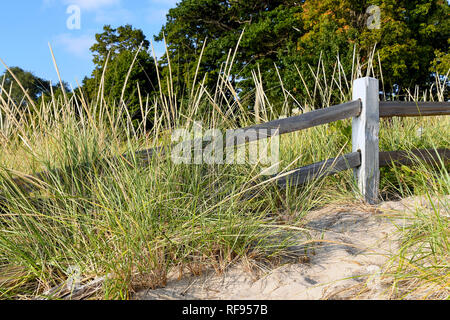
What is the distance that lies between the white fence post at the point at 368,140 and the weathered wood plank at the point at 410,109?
0.12 meters

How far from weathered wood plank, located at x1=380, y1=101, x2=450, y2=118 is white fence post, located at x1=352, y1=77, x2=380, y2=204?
117 mm

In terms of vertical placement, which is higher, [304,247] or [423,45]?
[423,45]

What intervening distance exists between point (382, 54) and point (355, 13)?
2.98 meters

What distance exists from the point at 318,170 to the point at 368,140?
70 cm

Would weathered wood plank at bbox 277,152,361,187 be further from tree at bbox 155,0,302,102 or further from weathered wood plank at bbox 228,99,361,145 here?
tree at bbox 155,0,302,102

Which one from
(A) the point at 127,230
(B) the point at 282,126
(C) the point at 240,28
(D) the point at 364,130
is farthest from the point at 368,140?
(C) the point at 240,28

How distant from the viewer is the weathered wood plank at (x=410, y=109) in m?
3.43

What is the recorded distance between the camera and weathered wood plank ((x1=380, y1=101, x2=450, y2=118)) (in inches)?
135

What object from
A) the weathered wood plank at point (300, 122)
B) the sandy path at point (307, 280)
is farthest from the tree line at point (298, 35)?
the sandy path at point (307, 280)

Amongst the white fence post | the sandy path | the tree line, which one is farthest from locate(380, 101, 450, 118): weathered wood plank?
the tree line

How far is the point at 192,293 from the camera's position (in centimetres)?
176

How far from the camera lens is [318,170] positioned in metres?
3.00
